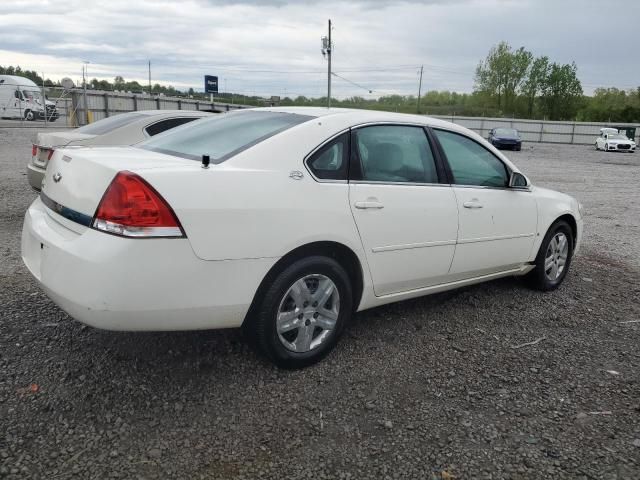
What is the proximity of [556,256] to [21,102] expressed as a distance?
3296cm

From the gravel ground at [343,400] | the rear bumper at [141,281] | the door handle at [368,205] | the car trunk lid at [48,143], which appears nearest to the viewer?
the gravel ground at [343,400]

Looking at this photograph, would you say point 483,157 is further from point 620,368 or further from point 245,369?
point 245,369

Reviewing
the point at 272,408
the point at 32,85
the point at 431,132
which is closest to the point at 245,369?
the point at 272,408

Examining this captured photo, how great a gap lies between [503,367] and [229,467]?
6.27ft

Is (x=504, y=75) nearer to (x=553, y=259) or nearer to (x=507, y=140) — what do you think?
(x=507, y=140)

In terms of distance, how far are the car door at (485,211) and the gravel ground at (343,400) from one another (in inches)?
18.4

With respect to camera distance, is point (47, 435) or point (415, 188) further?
point (415, 188)

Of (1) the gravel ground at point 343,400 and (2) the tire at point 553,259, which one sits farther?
(2) the tire at point 553,259

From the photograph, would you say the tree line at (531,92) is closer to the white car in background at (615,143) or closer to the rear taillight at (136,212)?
the white car in background at (615,143)

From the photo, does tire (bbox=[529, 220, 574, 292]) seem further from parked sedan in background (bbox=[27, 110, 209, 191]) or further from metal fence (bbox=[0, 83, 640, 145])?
metal fence (bbox=[0, 83, 640, 145])

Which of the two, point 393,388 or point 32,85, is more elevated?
point 32,85

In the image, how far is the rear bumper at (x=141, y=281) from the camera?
2572 mm

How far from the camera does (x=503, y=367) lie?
3.46m

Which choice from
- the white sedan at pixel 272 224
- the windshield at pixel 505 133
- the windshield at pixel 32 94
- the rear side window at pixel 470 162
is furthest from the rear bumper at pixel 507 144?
the white sedan at pixel 272 224
